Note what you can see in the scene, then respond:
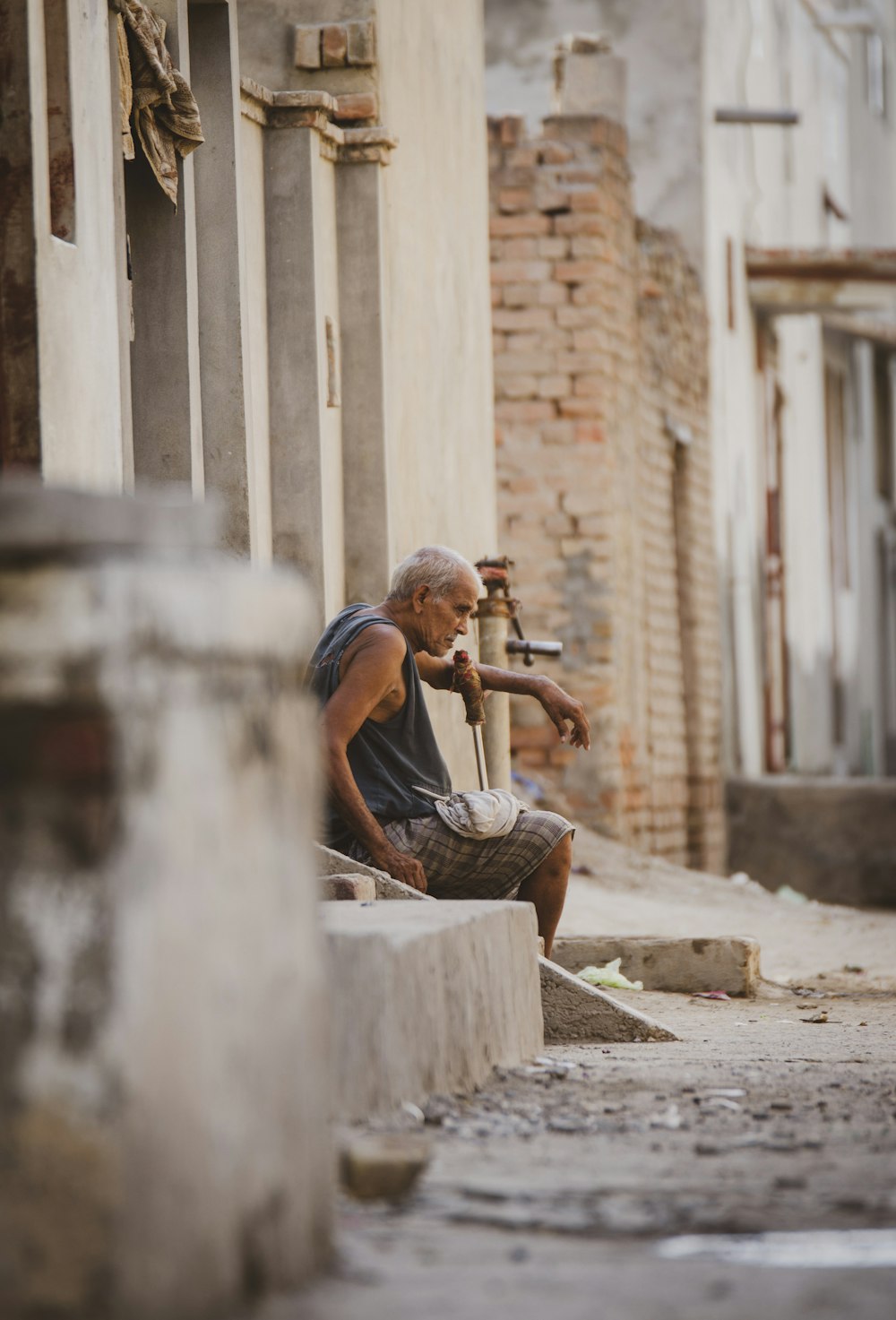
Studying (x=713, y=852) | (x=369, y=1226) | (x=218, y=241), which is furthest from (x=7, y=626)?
(x=713, y=852)

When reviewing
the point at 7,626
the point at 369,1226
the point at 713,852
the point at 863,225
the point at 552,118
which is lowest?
the point at 713,852

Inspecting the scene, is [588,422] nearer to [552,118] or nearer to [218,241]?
[552,118]

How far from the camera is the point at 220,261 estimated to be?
22.2 feet

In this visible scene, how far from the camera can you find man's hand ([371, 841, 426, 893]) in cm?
543

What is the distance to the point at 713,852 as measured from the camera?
1361 centimetres

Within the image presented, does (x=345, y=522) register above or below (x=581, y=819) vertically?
above

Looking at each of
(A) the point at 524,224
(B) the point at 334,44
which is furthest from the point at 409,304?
(A) the point at 524,224

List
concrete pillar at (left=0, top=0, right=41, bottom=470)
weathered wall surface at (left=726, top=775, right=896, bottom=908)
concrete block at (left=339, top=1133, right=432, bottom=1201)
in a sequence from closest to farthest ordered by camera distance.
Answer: concrete block at (left=339, top=1133, right=432, bottom=1201) < concrete pillar at (left=0, top=0, right=41, bottom=470) < weathered wall surface at (left=726, top=775, right=896, bottom=908)

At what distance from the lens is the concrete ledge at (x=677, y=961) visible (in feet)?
22.6

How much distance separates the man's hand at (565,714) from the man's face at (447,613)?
1.32 ft

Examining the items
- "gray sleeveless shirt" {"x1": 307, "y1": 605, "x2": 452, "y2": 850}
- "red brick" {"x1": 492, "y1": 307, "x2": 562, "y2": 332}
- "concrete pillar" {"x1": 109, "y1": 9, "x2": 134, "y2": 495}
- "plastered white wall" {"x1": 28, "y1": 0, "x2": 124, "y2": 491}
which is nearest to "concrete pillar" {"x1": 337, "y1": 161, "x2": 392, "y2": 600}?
"gray sleeveless shirt" {"x1": 307, "y1": 605, "x2": 452, "y2": 850}

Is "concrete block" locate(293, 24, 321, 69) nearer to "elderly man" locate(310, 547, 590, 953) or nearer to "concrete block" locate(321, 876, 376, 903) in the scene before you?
"elderly man" locate(310, 547, 590, 953)

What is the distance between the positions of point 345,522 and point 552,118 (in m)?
4.38

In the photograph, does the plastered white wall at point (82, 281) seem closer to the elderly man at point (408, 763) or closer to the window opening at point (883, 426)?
the elderly man at point (408, 763)
